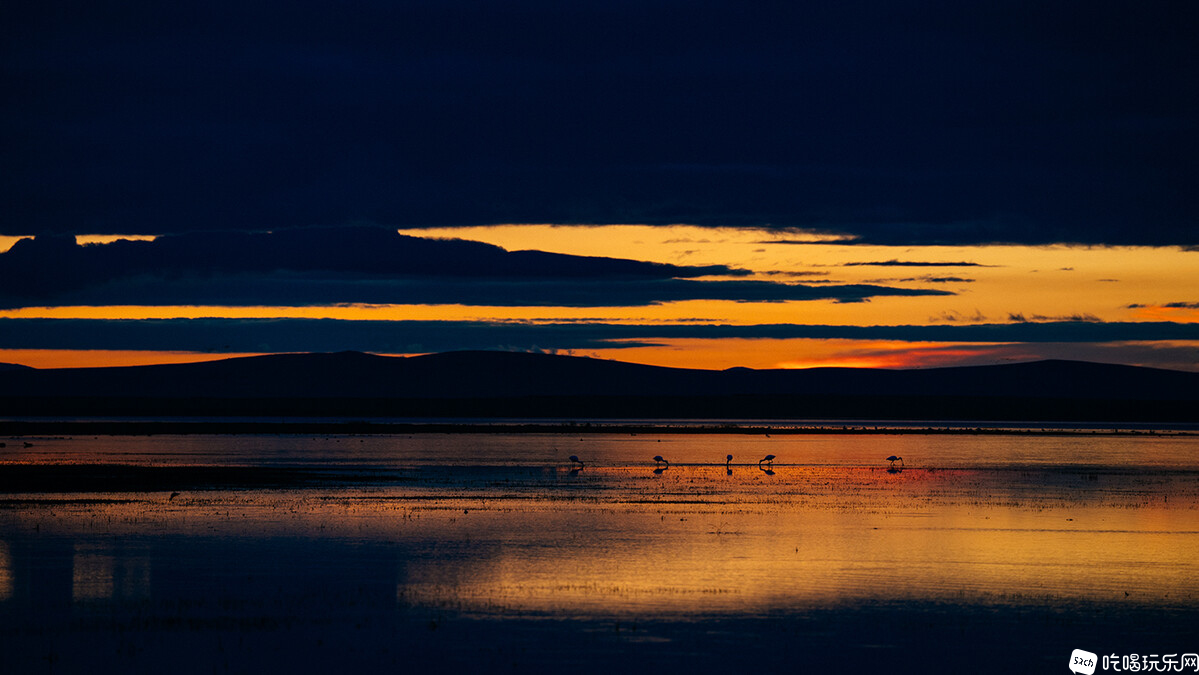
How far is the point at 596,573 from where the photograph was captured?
1074 inches

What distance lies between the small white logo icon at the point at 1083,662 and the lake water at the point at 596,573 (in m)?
0.25

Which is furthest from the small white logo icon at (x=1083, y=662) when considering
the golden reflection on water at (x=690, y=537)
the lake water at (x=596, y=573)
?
the golden reflection on water at (x=690, y=537)

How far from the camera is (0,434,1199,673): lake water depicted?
20.3 m

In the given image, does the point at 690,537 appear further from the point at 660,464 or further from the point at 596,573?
the point at 660,464

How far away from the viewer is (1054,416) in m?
186

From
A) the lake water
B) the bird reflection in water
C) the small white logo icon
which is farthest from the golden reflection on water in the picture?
the bird reflection in water

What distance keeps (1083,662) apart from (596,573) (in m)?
10.6

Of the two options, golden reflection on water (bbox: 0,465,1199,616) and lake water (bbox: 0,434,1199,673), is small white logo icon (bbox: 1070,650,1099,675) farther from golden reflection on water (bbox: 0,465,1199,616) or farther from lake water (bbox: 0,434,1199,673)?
golden reflection on water (bbox: 0,465,1199,616)

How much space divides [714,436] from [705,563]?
3024 inches

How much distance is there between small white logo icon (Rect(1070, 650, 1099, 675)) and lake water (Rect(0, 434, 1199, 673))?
25cm

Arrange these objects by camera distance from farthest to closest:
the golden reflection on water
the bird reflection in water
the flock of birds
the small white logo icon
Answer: the bird reflection in water, the flock of birds, the golden reflection on water, the small white logo icon

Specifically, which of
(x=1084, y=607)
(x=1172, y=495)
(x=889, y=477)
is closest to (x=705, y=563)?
(x=1084, y=607)

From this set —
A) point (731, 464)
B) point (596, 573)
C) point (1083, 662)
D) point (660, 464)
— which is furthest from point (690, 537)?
point (731, 464)

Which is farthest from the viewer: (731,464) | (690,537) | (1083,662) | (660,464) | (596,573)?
(731,464)
